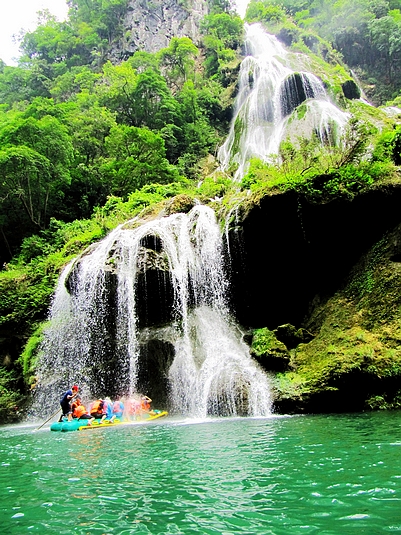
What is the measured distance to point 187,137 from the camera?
3331 centimetres

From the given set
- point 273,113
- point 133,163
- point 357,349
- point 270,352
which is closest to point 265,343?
point 270,352

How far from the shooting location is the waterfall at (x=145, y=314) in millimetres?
12656

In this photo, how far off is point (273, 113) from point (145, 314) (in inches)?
803

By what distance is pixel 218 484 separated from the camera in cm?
412

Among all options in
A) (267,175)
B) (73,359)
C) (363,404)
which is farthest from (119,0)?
(363,404)

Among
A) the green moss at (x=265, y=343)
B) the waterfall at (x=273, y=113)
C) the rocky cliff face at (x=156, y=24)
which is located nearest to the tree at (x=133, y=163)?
the waterfall at (x=273, y=113)

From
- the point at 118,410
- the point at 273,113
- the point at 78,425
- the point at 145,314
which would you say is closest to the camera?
the point at 78,425

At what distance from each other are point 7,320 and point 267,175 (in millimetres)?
12191

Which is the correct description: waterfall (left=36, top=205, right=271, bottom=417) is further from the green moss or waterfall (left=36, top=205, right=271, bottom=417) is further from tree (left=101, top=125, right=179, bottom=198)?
tree (left=101, top=125, right=179, bottom=198)

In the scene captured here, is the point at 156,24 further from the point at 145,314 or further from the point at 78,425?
the point at 78,425

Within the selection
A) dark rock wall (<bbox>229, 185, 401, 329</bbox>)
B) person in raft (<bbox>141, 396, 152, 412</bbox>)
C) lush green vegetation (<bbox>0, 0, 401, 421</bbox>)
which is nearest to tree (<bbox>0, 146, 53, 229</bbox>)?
lush green vegetation (<bbox>0, 0, 401, 421</bbox>)

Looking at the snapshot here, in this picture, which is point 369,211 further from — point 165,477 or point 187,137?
point 187,137

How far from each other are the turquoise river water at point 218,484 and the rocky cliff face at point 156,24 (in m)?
54.1

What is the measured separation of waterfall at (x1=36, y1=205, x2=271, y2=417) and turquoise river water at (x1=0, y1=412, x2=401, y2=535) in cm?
529
